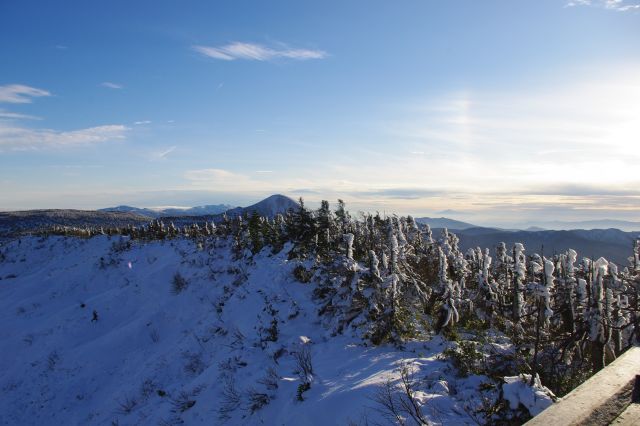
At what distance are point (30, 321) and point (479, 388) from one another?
2814 centimetres

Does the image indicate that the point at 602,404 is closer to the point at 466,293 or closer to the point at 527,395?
the point at 527,395

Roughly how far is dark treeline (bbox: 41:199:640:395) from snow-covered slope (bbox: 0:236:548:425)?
39.2 inches

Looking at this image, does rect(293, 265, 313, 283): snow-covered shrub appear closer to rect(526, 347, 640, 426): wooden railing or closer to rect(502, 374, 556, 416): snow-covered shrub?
rect(502, 374, 556, 416): snow-covered shrub

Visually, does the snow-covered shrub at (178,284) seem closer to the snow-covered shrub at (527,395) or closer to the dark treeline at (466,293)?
the dark treeline at (466,293)

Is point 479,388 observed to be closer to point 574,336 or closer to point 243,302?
point 574,336

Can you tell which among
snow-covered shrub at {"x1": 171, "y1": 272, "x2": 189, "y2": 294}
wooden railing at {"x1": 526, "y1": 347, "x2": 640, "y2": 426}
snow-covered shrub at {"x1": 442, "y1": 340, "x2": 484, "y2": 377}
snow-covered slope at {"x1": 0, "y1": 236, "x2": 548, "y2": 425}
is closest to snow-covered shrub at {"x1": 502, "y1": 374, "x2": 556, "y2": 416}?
snow-covered slope at {"x1": 0, "y1": 236, "x2": 548, "y2": 425}

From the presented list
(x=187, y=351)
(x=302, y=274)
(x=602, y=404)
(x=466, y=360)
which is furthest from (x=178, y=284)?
(x=602, y=404)

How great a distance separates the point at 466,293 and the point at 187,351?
41.3 feet

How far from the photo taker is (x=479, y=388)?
838 cm

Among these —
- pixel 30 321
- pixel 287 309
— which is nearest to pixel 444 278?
pixel 287 309

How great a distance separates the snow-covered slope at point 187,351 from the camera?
989 cm

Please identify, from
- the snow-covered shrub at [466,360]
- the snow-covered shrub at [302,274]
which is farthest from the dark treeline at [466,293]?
the snow-covered shrub at [466,360]

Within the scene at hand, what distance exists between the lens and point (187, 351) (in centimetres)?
1698

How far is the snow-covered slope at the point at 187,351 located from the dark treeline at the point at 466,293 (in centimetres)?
99
